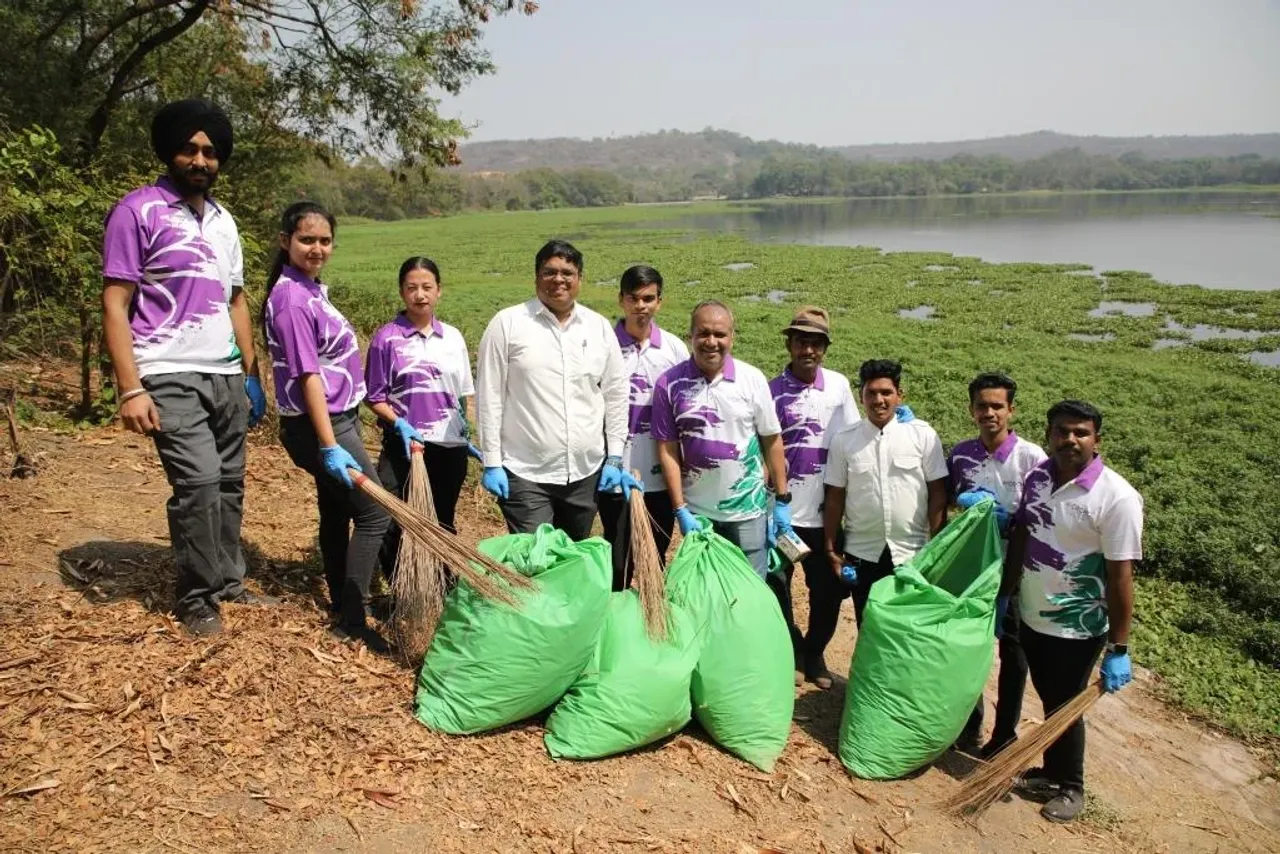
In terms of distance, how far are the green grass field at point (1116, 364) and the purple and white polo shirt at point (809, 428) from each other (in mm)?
2459

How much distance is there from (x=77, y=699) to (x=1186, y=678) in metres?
5.24

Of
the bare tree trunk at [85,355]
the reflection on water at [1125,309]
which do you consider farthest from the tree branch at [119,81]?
the reflection on water at [1125,309]

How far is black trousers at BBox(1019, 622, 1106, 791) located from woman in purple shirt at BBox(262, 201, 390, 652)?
255 centimetres

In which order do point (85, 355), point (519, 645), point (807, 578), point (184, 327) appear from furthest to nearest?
point (85, 355)
point (807, 578)
point (184, 327)
point (519, 645)

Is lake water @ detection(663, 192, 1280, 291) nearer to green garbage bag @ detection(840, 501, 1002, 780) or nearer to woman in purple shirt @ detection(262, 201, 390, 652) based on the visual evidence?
green garbage bag @ detection(840, 501, 1002, 780)

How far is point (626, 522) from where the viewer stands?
3.60 meters

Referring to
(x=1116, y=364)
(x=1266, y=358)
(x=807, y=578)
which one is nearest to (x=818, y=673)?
(x=807, y=578)

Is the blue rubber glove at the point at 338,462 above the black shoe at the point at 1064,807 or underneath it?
above

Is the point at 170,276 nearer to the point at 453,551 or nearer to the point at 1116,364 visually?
the point at 453,551

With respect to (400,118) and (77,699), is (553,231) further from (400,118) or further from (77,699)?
(77,699)

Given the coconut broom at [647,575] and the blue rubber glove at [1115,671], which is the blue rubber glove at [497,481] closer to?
the coconut broom at [647,575]

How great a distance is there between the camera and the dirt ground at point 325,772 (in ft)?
7.40

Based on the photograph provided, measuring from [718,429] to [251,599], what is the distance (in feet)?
6.63

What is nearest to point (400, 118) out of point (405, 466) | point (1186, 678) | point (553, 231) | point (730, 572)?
point (405, 466)
